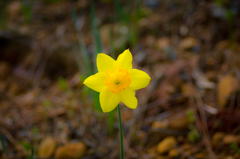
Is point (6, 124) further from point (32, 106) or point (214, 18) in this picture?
point (214, 18)

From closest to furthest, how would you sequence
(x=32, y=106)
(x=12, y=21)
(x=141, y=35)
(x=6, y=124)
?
(x=6, y=124), (x=32, y=106), (x=141, y=35), (x=12, y=21)

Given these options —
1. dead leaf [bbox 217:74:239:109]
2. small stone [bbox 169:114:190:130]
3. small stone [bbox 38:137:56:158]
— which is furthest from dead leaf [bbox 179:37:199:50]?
small stone [bbox 38:137:56:158]

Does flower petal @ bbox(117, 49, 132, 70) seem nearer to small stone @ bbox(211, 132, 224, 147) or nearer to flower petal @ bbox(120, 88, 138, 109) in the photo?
flower petal @ bbox(120, 88, 138, 109)

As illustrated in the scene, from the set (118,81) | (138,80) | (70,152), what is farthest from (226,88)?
(70,152)

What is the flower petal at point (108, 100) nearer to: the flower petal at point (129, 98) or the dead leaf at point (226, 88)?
the flower petal at point (129, 98)

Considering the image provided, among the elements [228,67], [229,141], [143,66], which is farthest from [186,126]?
[143,66]

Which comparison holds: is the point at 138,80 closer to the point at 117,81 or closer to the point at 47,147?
the point at 117,81

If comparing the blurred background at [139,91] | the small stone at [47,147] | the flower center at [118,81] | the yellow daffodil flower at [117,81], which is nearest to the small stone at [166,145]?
the blurred background at [139,91]
